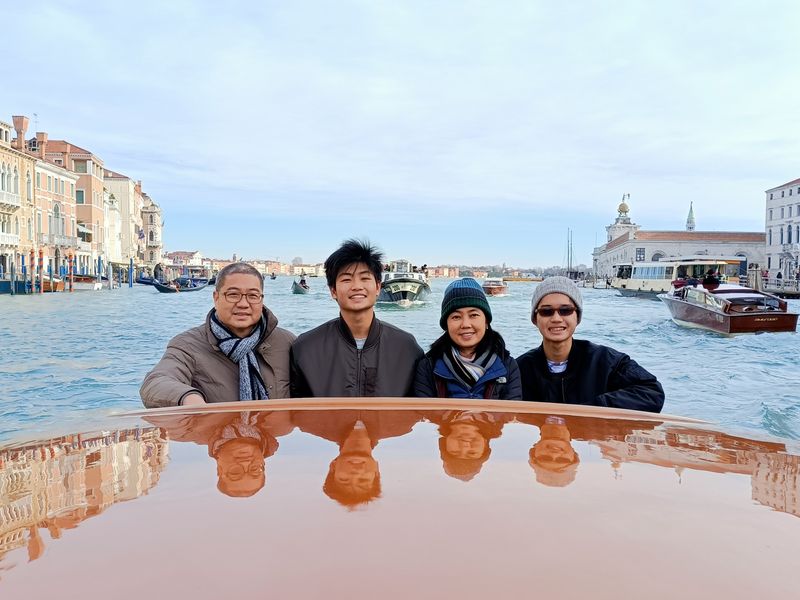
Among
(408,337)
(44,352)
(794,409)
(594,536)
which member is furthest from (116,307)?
(594,536)

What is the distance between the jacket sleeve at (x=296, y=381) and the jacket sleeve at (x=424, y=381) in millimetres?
488

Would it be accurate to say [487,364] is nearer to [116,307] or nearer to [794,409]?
[794,409]

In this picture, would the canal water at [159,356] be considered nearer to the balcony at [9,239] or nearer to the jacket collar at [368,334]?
the jacket collar at [368,334]

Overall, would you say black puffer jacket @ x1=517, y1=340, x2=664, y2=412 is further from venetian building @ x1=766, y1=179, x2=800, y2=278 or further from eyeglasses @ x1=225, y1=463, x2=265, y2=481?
venetian building @ x1=766, y1=179, x2=800, y2=278

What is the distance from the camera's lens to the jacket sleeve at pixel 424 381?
2.81 m

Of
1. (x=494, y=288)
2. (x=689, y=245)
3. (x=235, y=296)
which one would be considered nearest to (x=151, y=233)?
(x=494, y=288)

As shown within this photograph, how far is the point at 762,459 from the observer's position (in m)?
1.70

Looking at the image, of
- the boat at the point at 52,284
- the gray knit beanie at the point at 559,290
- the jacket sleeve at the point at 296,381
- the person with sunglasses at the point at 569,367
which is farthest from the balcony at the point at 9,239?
the person with sunglasses at the point at 569,367

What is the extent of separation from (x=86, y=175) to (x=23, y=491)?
55866mm

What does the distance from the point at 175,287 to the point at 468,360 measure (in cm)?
4665

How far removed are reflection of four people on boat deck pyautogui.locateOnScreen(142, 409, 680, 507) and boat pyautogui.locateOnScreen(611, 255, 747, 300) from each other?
33.1 meters

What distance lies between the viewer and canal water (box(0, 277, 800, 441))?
8.35 m

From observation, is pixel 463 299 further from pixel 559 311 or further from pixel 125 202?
pixel 125 202

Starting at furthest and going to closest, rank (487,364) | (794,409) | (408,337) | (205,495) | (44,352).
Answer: (44,352)
(794,409)
(408,337)
(487,364)
(205,495)
